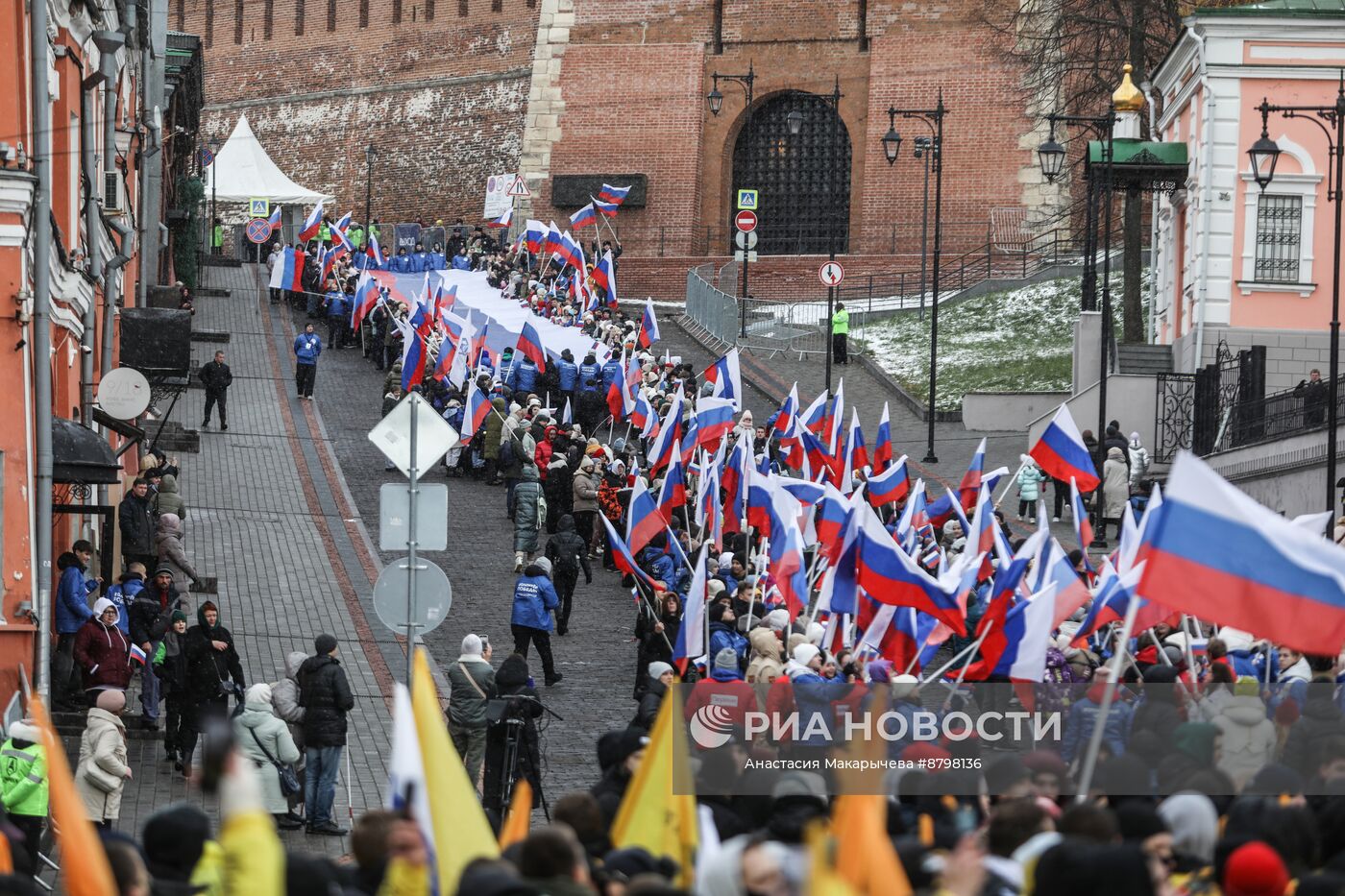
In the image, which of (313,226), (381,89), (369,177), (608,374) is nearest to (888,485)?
(608,374)

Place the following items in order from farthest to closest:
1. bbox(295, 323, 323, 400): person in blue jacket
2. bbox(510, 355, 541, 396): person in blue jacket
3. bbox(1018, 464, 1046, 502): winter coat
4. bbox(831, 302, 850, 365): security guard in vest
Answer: bbox(831, 302, 850, 365): security guard in vest, bbox(295, 323, 323, 400): person in blue jacket, bbox(510, 355, 541, 396): person in blue jacket, bbox(1018, 464, 1046, 502): winter coat

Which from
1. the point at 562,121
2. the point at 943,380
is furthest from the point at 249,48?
the point at 943,380

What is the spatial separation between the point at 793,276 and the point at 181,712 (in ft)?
121

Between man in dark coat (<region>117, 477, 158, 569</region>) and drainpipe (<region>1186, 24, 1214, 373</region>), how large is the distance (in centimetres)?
1568

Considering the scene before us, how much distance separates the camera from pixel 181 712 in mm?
16891

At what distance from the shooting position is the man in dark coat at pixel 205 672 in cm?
1681

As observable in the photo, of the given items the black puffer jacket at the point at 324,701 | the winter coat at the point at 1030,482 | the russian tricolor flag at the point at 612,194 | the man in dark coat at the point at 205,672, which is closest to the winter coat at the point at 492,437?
the winter coat at the point at 1030,482

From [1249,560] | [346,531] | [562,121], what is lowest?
[346,531]

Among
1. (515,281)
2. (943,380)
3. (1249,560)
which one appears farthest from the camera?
(515,281)

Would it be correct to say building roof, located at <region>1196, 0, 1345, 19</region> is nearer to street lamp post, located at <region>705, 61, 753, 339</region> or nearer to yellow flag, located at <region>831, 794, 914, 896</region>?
street lamp post, located at <region>705, 61, 753, 339</region>

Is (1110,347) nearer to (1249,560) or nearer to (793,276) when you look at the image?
(793,276)

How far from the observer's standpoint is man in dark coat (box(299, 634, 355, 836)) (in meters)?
15.4

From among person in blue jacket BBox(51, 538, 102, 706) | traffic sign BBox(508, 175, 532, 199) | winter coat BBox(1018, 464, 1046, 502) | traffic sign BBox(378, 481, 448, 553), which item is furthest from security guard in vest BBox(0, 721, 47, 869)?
traffic sign BBox(508, 175, 532, 199)

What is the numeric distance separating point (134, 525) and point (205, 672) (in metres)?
5.60
